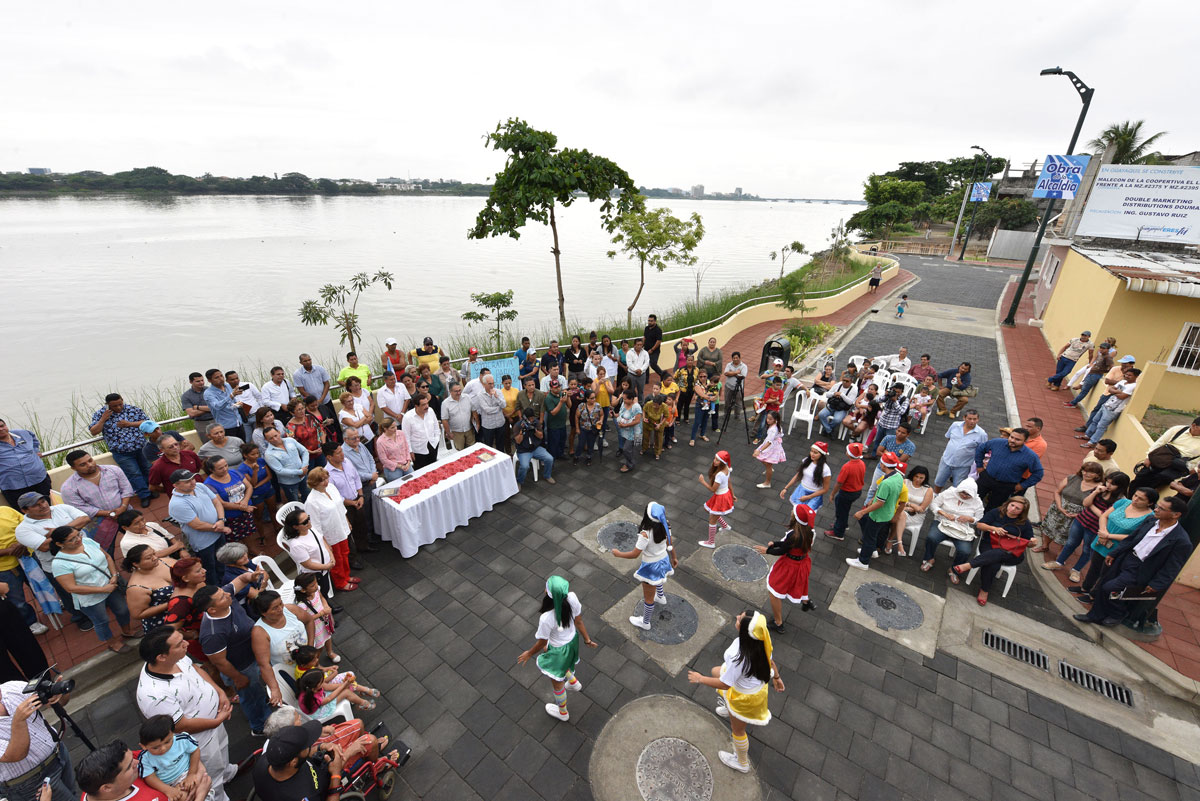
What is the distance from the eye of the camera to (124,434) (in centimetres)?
654

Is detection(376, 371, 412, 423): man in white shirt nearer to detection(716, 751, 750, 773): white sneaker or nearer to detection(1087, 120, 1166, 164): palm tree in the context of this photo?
detection(716, 751, 750, 773): white sneaker

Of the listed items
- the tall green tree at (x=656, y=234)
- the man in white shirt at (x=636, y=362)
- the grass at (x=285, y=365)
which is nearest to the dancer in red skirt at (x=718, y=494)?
the man in white shirt at (x=636, y=362)

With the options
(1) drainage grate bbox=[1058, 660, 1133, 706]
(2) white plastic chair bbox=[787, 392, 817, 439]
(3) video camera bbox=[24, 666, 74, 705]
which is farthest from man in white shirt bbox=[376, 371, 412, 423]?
(1) drainage grate bbox=[1058, 660, 1133, 706]

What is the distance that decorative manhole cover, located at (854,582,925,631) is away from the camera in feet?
18.4

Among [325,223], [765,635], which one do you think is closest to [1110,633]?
[765,635]

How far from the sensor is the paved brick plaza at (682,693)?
4.03 meters

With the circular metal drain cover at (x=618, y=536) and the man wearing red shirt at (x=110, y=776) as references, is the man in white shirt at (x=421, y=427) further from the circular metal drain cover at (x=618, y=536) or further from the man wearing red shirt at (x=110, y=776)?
the man wearing red shirt at (x=110, y=776)

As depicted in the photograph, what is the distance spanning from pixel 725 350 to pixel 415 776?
14203 millimetres

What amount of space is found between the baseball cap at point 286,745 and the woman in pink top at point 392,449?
→ 171 inches

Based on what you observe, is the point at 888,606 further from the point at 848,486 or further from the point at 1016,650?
the point at 848,486

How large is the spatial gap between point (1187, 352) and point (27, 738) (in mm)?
19538

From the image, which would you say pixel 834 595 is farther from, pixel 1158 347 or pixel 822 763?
pixel 1158 347

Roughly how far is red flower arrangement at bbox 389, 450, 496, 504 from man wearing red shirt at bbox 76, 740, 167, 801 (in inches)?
153

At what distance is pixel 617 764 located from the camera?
4121mm
